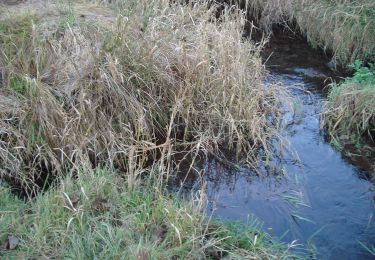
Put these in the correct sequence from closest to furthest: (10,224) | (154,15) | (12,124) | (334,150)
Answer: (10,224) → (12,124) → (334,150) → (154,15)

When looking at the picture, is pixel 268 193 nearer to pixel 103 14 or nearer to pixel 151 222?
pixel 151 222

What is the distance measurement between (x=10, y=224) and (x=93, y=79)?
5.68ft

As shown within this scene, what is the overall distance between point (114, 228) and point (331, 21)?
16.2 ft

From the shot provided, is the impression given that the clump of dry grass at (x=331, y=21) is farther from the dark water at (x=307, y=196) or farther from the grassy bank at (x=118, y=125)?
the grassy bank at (x=118, y=125)

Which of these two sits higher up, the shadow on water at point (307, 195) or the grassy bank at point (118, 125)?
the grassy bank at point (118, 125)

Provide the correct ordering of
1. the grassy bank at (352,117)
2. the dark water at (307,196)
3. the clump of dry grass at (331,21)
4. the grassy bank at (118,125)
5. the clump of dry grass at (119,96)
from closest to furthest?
the grassy bank at (118,125) < the dark water at (307,196) < the clump of dry grass at (119,96) < the grassy bank at (352,117) < the clump of dry grass at (331,21)

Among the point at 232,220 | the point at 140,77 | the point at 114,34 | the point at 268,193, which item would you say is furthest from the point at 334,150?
the point at 114,34

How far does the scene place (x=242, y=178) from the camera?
15.3 ft

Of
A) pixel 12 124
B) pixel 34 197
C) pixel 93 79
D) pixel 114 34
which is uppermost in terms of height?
pixel 114 34

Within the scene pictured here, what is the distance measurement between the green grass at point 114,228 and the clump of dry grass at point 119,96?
1.14 ft

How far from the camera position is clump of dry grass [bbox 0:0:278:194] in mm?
4344

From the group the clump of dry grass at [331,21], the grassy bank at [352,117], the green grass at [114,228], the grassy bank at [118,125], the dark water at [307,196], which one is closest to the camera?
the green grass at [114,228]

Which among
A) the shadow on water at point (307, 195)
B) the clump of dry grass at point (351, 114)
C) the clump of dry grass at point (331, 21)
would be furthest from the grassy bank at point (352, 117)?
the clump of dry grass at point (331, 21)

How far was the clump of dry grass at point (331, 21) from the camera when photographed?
657cm
